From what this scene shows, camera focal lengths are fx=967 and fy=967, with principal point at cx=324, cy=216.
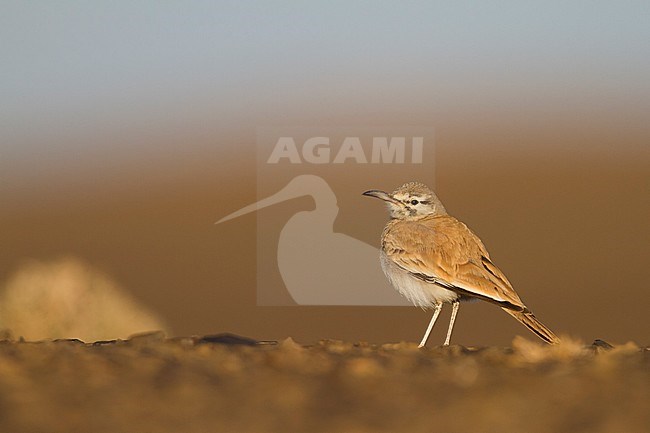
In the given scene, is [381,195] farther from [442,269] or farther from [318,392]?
[318,392]

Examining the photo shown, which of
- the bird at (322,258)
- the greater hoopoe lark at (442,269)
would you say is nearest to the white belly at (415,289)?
the greater hoopoe lark at (442,269)

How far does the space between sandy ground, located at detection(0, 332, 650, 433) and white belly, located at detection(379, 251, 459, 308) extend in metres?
2.66

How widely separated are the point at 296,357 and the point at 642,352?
174cm

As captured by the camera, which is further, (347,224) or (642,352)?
(347,224)

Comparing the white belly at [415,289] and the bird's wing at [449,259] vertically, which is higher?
the bird's wing at [449,259]

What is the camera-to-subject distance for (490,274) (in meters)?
7.03

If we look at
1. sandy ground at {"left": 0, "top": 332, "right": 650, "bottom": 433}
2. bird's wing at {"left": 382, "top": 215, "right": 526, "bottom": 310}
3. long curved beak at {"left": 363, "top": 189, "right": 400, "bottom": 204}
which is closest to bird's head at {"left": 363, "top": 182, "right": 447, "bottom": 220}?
long curved beak at {"left": 363, "top": 189, "right": 400, "bottom": 204}

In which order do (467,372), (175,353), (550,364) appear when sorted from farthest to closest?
(175,353) → (550,364) → (467,372)

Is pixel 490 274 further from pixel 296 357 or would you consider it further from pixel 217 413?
pixel 217 413

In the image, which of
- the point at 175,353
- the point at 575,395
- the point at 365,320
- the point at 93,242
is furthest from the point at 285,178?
the point at 575,395

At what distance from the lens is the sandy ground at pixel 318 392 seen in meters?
3.28

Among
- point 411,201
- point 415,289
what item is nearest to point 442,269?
point 415,289

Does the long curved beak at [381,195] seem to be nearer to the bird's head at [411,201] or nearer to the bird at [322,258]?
the bird's head at [411,201]

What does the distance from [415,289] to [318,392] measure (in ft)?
12.3
